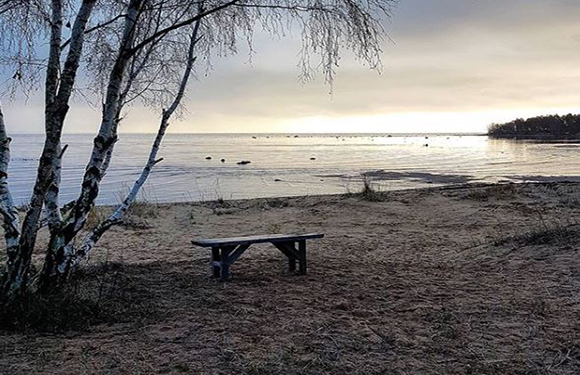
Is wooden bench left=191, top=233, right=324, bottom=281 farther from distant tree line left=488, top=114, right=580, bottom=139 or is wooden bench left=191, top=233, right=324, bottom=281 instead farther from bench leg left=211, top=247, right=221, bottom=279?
distant tree line left=488, top=114, right=580, bottom=139

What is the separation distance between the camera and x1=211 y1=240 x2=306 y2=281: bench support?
271 inches

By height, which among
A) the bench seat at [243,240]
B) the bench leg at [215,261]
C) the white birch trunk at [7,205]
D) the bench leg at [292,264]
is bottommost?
the bench leg at [292,264]

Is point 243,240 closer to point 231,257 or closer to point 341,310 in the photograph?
point 231,257

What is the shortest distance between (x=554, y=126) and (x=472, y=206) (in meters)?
104

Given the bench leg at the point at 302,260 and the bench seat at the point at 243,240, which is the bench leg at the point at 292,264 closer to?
the bench leg at the point at 302,260

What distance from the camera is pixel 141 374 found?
3.85 m

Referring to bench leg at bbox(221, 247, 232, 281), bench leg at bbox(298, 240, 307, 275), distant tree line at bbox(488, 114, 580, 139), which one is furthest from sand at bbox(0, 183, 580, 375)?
distant tree line at bbox(488, 114, 580, 139)

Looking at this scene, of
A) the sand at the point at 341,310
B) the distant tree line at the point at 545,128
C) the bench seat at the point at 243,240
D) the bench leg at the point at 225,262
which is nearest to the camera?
the sand at the point at 341,310

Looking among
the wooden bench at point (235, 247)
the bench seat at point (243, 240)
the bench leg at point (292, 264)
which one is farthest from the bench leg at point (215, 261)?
the bench leg at point (292, 264)

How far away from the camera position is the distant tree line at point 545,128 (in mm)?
101656

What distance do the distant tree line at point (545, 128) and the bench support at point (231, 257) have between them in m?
99.0

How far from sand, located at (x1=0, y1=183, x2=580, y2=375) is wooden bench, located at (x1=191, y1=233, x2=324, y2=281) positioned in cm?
22

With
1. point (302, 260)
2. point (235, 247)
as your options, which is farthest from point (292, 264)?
point (235, 247)

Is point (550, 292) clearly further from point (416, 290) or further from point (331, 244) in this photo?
point (331, 244)
